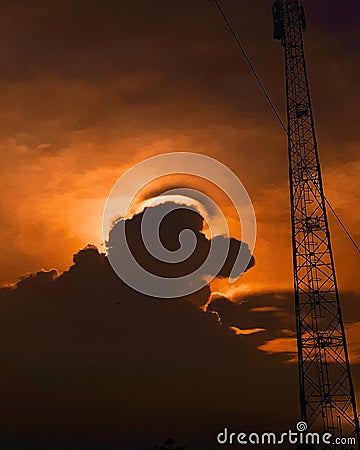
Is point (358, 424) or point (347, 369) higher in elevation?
point (347, 369)

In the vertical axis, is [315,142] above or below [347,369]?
above

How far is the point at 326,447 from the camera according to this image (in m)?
60.9

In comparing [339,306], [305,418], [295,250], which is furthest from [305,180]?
[305,418]

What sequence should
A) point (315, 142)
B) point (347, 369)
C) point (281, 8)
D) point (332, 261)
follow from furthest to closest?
1. point (281, 8)
2. point (315, 142)
3. point (332, 261)
4. point (347, 369)

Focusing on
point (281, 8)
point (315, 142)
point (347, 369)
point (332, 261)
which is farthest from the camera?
point (281, 8)

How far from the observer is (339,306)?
62.6 meters

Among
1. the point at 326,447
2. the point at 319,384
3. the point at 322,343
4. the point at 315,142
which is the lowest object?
the point at 326,447

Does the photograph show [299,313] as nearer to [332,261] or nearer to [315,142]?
[332,261]

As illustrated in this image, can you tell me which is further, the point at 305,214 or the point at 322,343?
the point at 305,214

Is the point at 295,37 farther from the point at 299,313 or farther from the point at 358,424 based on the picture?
the point at 358,424

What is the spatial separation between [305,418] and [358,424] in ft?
17.2

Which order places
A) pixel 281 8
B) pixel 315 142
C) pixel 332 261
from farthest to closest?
pixel 281 8
pixel 315 142
pixel 332 261

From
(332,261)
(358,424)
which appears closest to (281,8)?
(332,261)

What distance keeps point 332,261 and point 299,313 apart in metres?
6.42
